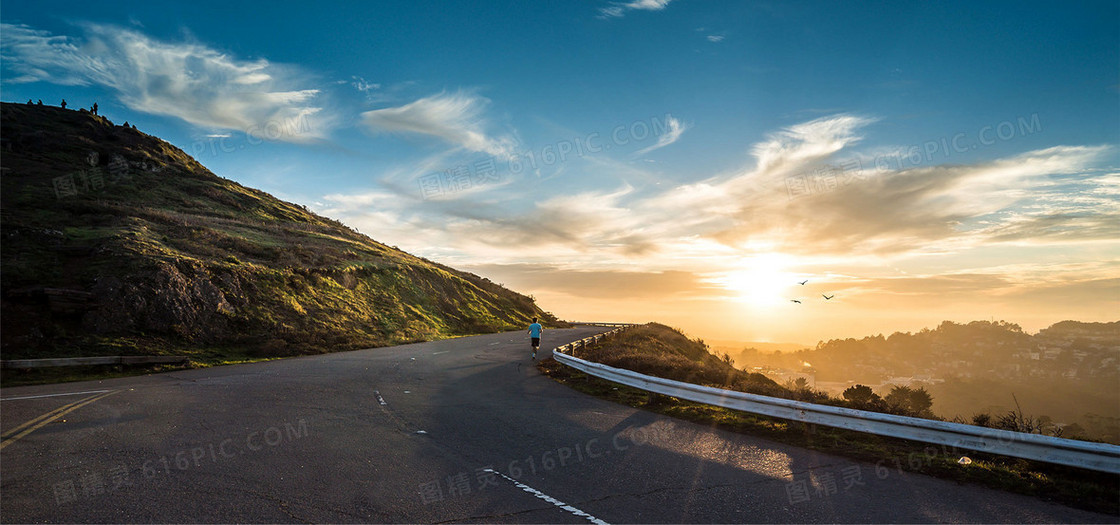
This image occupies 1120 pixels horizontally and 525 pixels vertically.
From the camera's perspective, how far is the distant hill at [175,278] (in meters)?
21.8

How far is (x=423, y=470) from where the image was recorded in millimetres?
7004

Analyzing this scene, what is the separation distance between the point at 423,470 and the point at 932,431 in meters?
7.71

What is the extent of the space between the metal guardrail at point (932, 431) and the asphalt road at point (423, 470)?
92 centimetres

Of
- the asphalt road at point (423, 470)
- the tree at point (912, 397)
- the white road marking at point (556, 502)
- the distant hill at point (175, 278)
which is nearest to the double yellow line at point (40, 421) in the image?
the asphalt road at point (423, 470)

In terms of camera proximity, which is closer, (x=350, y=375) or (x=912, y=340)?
(x=350, y=375)

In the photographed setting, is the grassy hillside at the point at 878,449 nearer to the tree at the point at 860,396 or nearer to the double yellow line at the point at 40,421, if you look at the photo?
the tree at the point at 860,396

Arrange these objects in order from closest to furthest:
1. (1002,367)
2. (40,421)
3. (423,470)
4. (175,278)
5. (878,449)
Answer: (423,470) → (878,449) → (40,421) → (175,278) → (1002,367)

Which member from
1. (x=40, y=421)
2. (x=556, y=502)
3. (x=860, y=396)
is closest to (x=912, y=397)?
(x=860, y=396)

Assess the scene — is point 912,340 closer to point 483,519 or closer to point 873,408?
point 873,408

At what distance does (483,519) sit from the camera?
5.35 m

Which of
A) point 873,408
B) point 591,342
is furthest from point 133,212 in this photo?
point 873,408

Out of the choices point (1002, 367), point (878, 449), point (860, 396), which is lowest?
point (1002, 367)

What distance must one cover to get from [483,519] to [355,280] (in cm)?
3841

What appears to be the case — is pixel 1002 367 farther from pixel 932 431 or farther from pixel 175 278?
pixel 175 278
